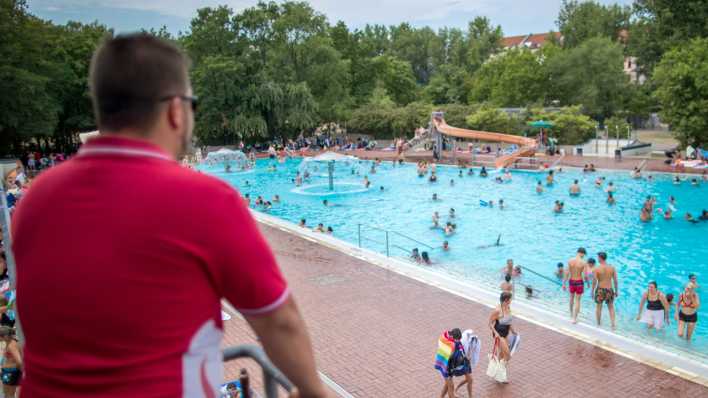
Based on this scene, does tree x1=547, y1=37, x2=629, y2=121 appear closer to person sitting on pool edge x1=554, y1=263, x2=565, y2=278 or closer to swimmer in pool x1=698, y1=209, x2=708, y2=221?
swimmer in pool x1=698, y1=209, x2=708, y2=221

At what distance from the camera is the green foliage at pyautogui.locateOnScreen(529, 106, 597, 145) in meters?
46.8

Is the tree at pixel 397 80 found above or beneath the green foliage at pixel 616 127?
above

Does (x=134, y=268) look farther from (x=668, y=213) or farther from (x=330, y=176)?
(x=330, y=176)

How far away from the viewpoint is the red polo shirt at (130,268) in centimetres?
133

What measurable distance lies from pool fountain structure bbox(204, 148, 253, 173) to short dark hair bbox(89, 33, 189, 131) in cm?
4218

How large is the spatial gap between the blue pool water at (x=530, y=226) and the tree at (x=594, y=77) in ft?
75.6

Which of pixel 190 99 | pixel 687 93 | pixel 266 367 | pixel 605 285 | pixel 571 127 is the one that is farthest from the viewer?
pixel 571 127

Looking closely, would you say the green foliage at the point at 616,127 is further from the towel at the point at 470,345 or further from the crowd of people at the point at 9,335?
the crowd of people at the point at 9,335

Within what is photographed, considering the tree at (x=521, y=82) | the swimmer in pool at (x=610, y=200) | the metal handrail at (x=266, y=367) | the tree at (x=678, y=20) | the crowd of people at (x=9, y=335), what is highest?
the tree at (x=678, y=20)

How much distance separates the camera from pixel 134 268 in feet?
4.38

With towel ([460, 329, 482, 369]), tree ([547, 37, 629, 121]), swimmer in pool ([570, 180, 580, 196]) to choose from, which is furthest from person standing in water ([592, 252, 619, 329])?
tree ([547, 37, 629, 121])

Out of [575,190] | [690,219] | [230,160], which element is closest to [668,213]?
[690,219]

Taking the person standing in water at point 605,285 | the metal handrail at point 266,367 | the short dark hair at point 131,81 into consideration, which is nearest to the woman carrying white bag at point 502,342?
the person standing in water at point 605,285

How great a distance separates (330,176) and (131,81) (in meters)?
33.4
